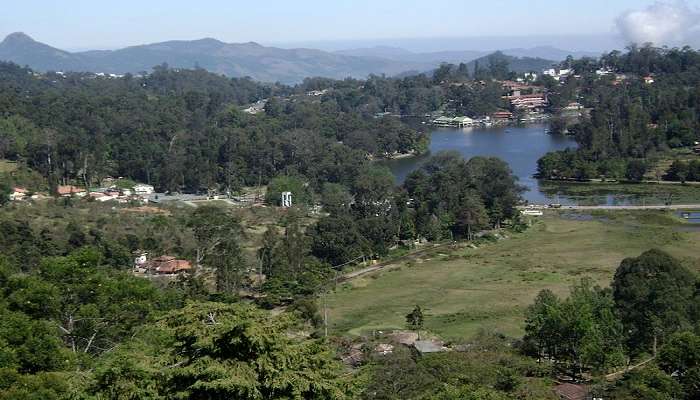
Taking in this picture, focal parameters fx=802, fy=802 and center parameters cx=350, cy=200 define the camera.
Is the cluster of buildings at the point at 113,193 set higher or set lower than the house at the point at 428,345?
lower

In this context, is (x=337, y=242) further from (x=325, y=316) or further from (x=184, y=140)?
(x=184, y=140)

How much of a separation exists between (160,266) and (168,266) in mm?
218

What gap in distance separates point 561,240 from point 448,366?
44.4 feet

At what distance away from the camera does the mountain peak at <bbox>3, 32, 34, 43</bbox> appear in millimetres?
157525

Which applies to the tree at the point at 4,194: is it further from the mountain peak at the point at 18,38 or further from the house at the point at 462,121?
the mountain peak at the point at 18,38

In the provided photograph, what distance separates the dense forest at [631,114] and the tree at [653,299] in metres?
18.6

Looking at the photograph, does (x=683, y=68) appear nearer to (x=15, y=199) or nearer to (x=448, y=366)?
(x=15, y=199)

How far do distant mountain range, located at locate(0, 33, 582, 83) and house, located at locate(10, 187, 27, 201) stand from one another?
350 feet

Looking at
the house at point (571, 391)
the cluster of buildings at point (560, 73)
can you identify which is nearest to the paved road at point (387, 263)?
the house at point (571, 391)

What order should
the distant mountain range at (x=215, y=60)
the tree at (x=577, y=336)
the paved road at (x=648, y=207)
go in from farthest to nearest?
the distant mountain range at (x=215, y=60), the paved road at (x=648, y=207), the tree at (x=577, y=336)

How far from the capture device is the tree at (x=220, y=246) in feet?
57.5

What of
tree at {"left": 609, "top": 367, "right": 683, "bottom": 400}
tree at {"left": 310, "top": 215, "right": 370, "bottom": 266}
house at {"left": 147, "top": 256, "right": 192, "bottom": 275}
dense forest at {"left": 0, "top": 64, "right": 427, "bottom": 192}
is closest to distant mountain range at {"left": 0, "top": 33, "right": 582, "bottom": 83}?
dense forest at {"left": 0, "top": 64, "right": 427, "bottom": 192}

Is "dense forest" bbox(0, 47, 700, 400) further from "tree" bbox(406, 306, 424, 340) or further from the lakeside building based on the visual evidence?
the lakeside building

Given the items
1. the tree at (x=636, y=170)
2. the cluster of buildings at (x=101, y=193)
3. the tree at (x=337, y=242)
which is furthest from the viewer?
the tree at (x=636, y=170)
